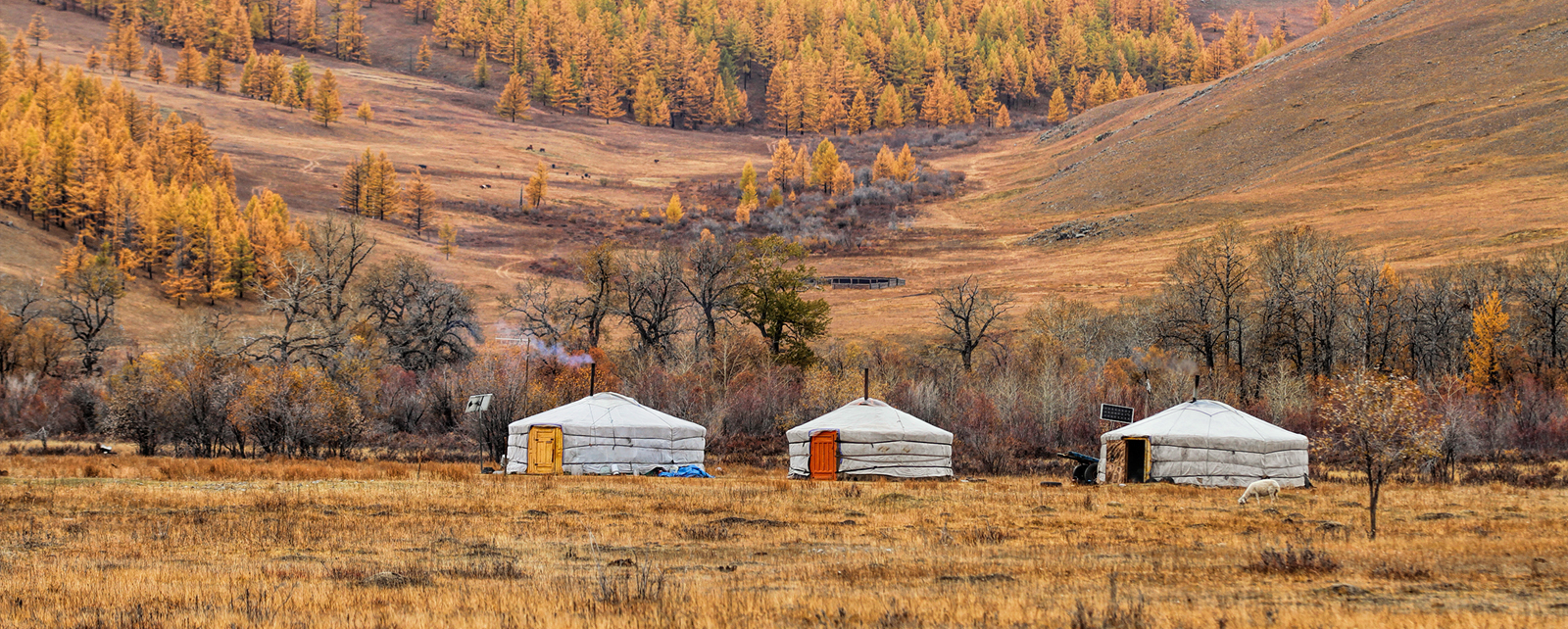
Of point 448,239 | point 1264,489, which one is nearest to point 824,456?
point 1264,489

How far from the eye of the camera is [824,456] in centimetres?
3197

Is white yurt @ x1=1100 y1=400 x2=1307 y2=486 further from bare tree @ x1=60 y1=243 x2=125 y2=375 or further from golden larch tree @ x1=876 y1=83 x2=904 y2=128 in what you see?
golden larch tree @ x1=876 y1=83 x2=904 y2=128

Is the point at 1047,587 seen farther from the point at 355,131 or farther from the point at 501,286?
the point at 355,131

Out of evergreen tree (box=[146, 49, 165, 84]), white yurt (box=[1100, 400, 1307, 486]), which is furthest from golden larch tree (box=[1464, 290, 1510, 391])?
evergreen tree (box=[146, 49, 165, 84])

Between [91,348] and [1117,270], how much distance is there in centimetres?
6362

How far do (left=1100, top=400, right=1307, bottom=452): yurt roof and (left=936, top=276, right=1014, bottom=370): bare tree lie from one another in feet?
87.3

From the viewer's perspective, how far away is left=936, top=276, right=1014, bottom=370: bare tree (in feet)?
203

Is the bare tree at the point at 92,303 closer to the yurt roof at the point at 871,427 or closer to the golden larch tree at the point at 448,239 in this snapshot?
the golden larch tree at the point at 448,239

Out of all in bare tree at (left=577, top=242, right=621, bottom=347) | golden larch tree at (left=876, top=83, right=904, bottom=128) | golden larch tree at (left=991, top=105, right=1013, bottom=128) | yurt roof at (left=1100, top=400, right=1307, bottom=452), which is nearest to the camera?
yurt roof at (left=1100, top=400, right=1307, bottom=452)

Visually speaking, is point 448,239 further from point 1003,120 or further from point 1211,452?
point 1003,120

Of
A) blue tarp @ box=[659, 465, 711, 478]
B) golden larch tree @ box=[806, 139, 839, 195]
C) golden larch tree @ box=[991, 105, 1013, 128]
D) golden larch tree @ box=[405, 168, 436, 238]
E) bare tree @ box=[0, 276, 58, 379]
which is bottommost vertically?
blue tarp @ box=[659, 465, 711, 478]

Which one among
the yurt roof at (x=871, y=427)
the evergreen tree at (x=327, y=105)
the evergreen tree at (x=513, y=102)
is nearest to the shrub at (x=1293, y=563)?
the yurt roof at (x=871, y=427)

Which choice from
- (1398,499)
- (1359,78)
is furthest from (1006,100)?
(1398,499)

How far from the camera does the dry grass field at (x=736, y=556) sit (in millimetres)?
9867
